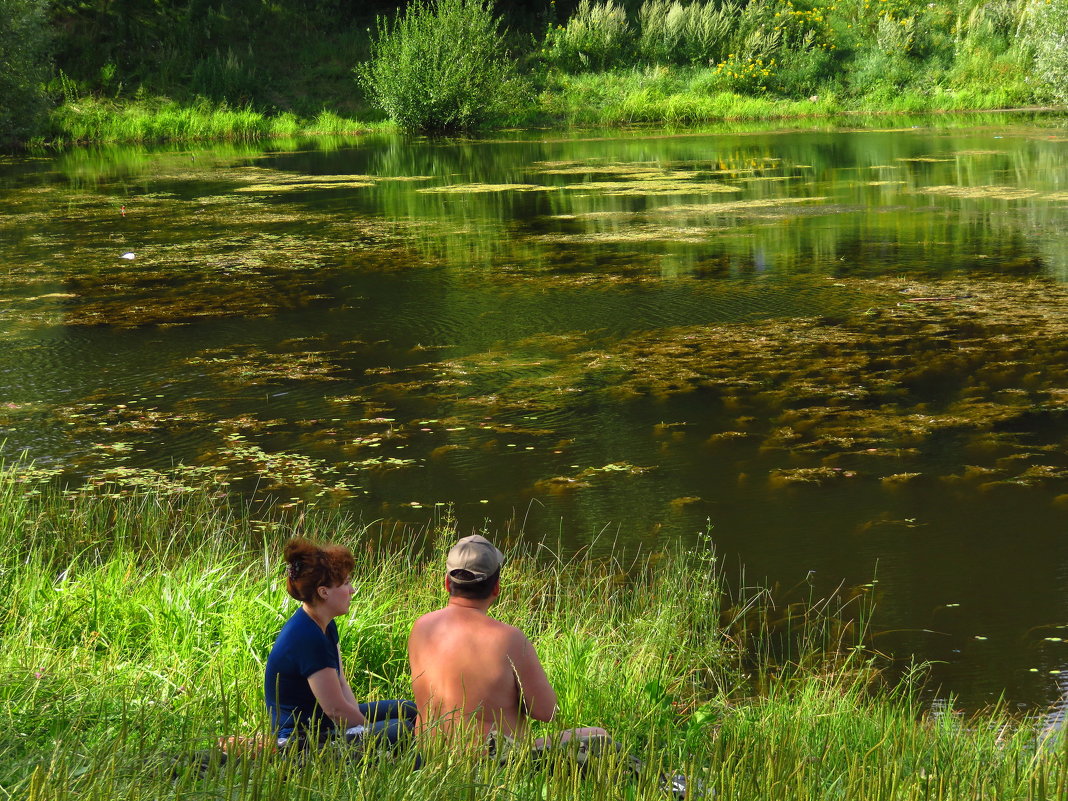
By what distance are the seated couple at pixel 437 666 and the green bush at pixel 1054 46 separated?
2444 centimetres

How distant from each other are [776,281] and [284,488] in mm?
5732

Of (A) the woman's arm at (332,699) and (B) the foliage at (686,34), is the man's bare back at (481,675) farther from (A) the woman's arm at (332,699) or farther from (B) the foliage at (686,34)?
A: (B) the foliage at (686,34)

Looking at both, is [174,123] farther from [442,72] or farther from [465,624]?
[465,624]

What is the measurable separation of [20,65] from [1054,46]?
20.3 meters

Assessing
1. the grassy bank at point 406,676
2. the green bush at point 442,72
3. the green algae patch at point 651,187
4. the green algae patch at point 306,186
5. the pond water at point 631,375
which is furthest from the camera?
the green bush at point 442,72

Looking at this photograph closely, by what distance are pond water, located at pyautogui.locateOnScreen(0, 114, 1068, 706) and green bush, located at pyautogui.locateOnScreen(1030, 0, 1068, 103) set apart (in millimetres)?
9191

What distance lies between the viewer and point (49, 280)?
11750mm

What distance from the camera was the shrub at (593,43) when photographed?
32656mm

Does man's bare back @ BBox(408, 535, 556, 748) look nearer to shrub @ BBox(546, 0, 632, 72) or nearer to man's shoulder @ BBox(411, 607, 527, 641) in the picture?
man's shoulder @ BBox(411, 607, 527, 641)

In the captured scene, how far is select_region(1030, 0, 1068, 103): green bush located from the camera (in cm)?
2402

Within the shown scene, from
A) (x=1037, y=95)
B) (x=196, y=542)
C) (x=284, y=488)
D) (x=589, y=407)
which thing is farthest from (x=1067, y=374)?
(x=1037, y=95)

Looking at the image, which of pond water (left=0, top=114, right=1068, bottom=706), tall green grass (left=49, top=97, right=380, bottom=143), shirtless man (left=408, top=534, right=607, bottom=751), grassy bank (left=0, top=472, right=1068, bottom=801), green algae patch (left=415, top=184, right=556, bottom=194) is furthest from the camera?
tall green grass (left=49, top=97, right=380, bottom=143)

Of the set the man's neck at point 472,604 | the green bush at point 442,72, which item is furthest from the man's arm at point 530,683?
the green bush at point 442,72

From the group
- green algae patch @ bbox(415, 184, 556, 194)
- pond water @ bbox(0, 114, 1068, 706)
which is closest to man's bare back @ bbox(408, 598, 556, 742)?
pond water @ bbox(0, 114, 1068, 706)
